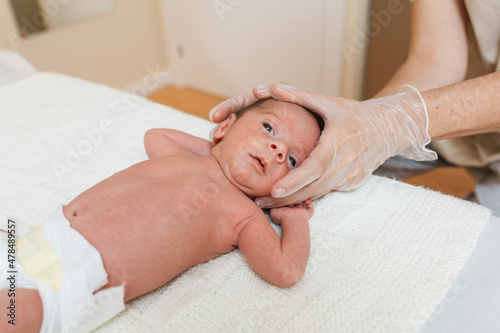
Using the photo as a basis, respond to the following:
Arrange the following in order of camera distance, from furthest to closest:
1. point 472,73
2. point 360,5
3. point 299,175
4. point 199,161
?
point 360,5 → point 472,73 → point 199,161 → point 299,175

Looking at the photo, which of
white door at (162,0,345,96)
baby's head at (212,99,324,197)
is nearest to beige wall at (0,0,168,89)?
white door at (162,0,345,96)

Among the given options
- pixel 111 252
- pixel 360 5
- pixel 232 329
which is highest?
pixel 360 5

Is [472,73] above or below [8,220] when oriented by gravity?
above

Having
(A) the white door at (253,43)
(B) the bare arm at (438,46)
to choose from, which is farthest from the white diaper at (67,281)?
(A) the white door at (253,43)

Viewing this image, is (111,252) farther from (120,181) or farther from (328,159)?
(328,159)

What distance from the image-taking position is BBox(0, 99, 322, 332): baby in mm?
692

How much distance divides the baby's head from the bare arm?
1.20 feet

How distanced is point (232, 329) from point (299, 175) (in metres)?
0.33

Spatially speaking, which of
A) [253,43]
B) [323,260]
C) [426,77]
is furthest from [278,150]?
[253,43]

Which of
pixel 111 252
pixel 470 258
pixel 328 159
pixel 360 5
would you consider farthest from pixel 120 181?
pixel 360 5

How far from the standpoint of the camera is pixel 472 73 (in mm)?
1298

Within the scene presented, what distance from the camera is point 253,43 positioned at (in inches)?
105

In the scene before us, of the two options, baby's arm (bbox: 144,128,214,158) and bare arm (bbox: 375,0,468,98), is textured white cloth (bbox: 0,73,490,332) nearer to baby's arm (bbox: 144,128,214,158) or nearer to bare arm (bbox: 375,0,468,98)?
baby's arm (bbox: 144,128,214,158)

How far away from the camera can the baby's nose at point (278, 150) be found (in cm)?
91
